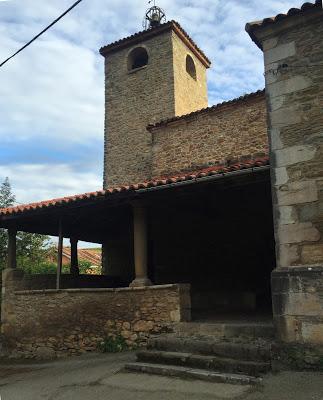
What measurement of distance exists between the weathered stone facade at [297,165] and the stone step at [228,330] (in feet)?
1.94

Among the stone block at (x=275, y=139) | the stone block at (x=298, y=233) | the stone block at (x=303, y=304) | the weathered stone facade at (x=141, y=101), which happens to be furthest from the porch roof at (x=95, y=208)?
the weathered stone facade at (x=141, y=101)

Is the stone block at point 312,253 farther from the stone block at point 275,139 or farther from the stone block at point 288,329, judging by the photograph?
the stone block at point 275,139

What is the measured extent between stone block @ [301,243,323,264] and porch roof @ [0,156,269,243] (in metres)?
1.58

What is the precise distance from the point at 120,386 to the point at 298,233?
9.56 ft

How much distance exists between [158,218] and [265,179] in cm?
494

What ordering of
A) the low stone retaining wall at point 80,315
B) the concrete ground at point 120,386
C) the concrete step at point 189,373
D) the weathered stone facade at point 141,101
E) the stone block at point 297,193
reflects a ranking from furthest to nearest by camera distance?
the weathered stone facade at point 141,101
the low stone retaining wall at point 80,315
the stone block at point 297,193
the concrete step at point 189,373
the concrete ground at point 120,386

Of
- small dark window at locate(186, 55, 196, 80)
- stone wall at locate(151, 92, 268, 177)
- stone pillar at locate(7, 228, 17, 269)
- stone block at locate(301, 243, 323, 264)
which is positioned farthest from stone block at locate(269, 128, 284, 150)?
small dark window at locate(186, 55, 196, 80)

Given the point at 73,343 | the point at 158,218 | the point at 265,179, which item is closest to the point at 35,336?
the point at 73,343

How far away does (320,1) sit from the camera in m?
5.65

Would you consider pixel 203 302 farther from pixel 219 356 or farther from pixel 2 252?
pixel 2 252

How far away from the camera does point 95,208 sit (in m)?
8.95

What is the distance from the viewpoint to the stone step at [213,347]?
5.26 m

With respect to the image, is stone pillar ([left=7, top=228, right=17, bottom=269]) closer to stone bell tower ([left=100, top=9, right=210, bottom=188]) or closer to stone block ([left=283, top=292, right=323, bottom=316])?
stone bell tower ([left=100, top=9, right=210, bottom=188])

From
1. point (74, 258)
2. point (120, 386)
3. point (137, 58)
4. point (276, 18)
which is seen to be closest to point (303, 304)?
point (120, 386)
